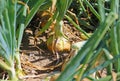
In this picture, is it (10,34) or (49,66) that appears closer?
(10,34)

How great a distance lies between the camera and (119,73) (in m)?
1.13

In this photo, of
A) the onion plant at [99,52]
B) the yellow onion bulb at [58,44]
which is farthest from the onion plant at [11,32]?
the onion plant at [99,52]

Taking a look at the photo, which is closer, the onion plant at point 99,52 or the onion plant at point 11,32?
the onion plant at point 99,52

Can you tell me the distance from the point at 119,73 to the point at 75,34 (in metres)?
1.04

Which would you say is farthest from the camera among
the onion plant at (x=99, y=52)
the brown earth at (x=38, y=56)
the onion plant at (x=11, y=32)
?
the brown earth at (x=38, y=56)

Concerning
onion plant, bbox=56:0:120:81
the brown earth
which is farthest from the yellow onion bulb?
onion plant, bbox=56:0:120:81

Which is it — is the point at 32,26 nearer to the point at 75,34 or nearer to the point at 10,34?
the point at 75,34

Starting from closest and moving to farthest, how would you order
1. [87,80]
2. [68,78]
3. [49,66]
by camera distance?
1. [68,78]
2. [87,80]
3. [49,66]

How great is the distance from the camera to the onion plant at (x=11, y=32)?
1.48m

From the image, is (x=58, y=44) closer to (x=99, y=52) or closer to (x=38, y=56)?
(x=38, y=56)

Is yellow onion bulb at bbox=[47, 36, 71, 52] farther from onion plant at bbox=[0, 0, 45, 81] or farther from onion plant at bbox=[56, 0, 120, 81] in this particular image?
onion plant at bbox=[56, 0, 120, 81]

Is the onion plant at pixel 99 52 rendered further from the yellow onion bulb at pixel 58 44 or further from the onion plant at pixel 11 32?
the yellow onion bulb at pixel 58 44

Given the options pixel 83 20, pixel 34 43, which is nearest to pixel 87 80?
pixel 34 43

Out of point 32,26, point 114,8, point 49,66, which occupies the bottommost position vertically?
point 49,66
